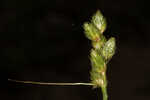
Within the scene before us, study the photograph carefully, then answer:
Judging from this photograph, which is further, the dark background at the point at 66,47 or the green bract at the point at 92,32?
the dark background at the point at 66,47

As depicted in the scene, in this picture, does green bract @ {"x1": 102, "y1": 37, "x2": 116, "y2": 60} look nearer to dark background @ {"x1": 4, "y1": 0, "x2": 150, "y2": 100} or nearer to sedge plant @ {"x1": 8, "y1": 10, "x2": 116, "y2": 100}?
sedge plant @ {"x1": 8, "y1": 10, "x2": 116, "y2": 100}

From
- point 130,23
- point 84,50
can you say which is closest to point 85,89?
point 84,50

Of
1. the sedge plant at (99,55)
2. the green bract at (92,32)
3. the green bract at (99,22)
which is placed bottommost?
the sedge plant at (99,55)

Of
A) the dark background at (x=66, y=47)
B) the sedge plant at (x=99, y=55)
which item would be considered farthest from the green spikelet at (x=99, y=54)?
the dark background at (x=66, y=47)

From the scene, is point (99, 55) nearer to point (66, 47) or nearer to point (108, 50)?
point (108, 50)

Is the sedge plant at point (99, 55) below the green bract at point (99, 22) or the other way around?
below

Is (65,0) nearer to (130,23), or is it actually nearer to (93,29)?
(130,23)

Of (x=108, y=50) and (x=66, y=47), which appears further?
(x=66, y=47)

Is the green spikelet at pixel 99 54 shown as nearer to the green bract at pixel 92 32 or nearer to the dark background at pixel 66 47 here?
the green bract at pixel 92 32

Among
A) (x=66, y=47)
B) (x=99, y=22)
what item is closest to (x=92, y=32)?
(x=99, y=22)
